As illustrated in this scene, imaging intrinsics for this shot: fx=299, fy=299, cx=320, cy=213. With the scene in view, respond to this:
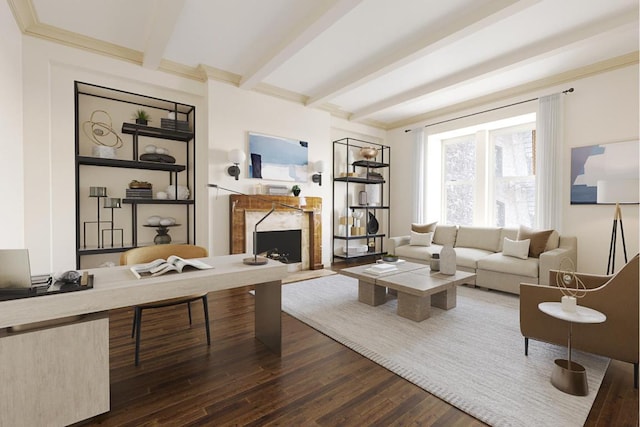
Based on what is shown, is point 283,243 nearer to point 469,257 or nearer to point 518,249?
point 469,257

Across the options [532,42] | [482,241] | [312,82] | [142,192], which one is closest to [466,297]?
[482,241]

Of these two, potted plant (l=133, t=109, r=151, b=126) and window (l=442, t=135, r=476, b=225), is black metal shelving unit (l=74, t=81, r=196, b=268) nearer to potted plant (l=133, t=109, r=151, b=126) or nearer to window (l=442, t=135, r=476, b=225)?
potted plant (l=133, t=109, r=151, b=126)

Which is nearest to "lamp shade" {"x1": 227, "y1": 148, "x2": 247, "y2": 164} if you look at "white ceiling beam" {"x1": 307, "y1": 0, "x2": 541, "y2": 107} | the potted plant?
the potted plant

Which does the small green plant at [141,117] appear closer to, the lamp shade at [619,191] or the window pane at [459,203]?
the window pane at [459,203]

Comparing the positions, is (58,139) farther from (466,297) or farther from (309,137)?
(466,297)

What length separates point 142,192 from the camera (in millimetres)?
3863

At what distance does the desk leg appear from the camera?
7.25 feet

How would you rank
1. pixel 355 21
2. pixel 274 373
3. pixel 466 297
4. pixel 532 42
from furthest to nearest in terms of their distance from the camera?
pixel 466 297, pixel 532 42, pixel 355 21, pixel 274 373

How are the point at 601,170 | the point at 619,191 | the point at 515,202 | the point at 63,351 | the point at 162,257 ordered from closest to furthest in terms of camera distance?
the point at 63,351 < the point at 162,257 < the point at 619,191 < the point at 601,170 < the point at 515,202

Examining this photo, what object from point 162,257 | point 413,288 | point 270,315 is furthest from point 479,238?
point 162,257

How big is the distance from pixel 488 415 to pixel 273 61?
3.77 meters

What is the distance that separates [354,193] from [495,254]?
285 centimetres

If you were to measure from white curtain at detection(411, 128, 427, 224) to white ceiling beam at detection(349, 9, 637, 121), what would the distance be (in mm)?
1089

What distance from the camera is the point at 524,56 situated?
3.44 m
